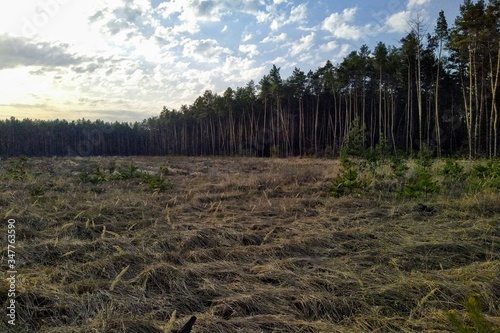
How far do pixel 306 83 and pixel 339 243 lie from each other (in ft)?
137

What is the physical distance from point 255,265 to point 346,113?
120ft

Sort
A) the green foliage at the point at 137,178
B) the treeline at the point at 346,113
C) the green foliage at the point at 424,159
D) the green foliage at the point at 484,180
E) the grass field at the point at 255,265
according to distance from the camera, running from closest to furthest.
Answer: the grass field at the point at 255,265 → the green foliage at the point at 484,180 → the green foliage at the point at 137,178 → the green foliage at the point at 424,159 → the treeline at the point at 346,113

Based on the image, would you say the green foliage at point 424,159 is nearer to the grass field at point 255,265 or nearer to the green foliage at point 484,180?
the green foliage at point 484,180

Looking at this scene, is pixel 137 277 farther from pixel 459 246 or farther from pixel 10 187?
pixel 10 187

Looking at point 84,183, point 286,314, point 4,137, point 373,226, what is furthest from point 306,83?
point 4,137

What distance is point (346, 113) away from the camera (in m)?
37.5

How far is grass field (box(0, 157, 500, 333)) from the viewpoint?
2.49 m

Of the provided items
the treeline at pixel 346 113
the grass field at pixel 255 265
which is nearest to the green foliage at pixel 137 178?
the grass field at pixel 255 265

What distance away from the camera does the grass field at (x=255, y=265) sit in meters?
2.49

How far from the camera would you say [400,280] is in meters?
3.03

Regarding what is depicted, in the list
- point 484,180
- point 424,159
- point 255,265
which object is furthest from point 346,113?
point 255,265

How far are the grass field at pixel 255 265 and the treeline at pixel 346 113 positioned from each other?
7386mm

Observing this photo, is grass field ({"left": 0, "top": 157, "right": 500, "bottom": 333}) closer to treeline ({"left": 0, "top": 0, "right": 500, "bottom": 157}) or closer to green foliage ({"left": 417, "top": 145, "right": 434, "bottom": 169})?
green foliage ({"left": 417, "top": 145, "right": 434, "bottom": 169})

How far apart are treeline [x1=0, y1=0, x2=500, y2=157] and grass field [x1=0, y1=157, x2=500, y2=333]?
739cm
